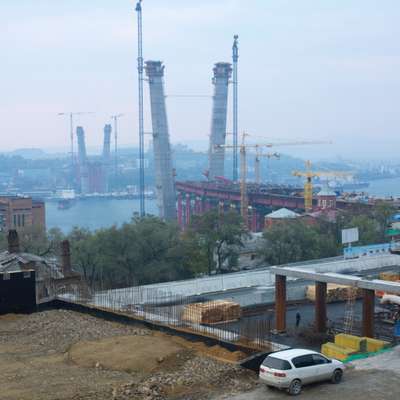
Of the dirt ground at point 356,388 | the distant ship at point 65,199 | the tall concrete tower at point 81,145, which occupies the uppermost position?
the tall concrete tower at point 81,145

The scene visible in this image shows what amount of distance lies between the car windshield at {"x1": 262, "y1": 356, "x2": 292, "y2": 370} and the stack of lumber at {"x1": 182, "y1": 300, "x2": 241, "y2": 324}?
5444 millimetres

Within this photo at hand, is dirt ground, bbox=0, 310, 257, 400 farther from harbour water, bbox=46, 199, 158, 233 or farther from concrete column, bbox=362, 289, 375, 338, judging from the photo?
harbour water, bbox=46, 199, 158, 233

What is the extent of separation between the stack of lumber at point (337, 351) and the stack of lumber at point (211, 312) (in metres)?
3.61

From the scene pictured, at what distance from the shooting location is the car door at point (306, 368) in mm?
7430

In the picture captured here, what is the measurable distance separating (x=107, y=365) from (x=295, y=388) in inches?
120

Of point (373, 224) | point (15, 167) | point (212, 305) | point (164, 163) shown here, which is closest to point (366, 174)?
point (15, 167)

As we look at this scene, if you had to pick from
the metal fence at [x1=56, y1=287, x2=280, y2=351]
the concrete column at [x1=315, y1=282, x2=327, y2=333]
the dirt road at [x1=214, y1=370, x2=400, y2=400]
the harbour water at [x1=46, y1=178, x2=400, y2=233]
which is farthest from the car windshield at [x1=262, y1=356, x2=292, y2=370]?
the harbour water at [x1=46, y1=178, x2=400, y2=233]

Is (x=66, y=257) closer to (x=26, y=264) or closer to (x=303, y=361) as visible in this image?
(x=26, y=264)

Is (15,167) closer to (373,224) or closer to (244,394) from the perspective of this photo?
(373,224)

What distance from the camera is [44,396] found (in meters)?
7.82

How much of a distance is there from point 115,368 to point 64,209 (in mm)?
111758

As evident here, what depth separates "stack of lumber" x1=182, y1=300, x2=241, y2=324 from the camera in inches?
519

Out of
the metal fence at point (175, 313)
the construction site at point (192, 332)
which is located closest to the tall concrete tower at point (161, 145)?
the construction site at point (192, 332)

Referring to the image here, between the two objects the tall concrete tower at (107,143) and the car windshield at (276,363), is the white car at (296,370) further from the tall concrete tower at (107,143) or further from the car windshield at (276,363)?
the tall concrete tower at (107,143)
